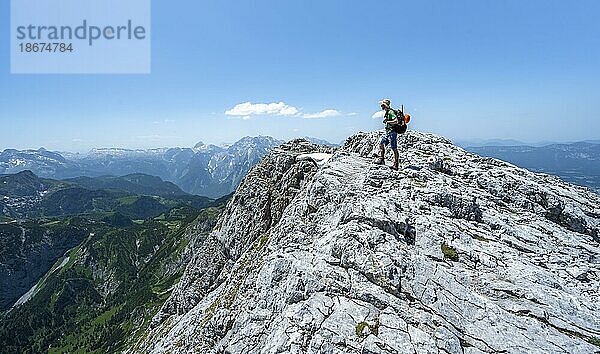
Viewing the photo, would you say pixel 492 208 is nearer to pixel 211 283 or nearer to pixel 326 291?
pixel 326 291

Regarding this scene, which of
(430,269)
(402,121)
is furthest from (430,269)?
(402,121)

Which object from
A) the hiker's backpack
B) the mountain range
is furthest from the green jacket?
the mountain range

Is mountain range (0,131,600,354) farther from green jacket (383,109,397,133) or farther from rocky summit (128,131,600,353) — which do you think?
green jacket (383,109,397,133)

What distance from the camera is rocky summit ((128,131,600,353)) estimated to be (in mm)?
17797

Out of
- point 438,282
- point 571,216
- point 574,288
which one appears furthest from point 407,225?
point 571,216

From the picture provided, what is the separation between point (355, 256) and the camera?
893 inches

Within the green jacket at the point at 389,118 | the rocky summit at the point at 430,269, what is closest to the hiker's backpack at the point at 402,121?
the green jacket at the point at 389,118

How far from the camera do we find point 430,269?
69.7 feet

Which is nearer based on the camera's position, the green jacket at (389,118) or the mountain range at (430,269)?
the mountain range at (430,269)

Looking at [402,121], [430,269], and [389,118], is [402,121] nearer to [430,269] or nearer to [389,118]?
[389,118]

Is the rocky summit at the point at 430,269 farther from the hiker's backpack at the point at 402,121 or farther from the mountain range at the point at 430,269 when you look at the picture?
the hiker's backpack at the point at 402,121

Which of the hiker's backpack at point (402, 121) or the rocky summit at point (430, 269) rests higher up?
the hiker's backpack at point (402, 121)

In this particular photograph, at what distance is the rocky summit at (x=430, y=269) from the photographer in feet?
58.4

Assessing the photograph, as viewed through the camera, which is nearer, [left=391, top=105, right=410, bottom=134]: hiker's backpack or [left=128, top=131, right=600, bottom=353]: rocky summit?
[left=128, top=131, right=600, bottom=353]: rocky summit
